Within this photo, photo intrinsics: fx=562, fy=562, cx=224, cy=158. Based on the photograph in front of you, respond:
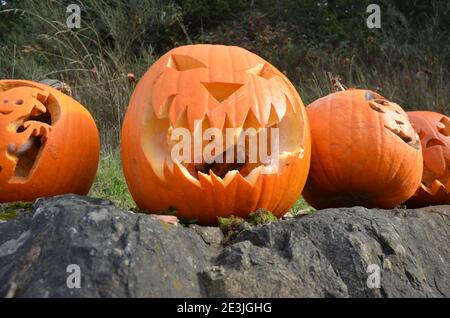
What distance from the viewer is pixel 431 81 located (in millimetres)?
6816

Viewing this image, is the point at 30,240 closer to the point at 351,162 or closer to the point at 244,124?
the point at 244,124

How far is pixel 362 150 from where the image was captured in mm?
2463

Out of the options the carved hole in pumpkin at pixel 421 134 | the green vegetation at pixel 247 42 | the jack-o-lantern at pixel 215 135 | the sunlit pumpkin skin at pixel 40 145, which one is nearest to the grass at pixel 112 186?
the green vegetation at pixel 247 42

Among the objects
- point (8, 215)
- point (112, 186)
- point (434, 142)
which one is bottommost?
point (112, 186)

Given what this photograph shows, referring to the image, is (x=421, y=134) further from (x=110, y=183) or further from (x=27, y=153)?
(x=110, y=183)

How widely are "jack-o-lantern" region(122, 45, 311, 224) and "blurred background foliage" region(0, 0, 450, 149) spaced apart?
3.08 m

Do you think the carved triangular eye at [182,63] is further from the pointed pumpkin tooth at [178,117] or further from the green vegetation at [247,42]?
the green vegetation at [247,42]

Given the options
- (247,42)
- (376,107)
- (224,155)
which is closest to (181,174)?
(224,155)

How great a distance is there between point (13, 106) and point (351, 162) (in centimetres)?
151

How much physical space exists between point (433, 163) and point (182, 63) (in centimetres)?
155

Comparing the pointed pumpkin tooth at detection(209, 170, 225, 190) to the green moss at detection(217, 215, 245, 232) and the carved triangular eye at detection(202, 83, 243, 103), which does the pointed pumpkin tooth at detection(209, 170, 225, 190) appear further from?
the carved triangular eye at detection(202, 83, 243, 103)

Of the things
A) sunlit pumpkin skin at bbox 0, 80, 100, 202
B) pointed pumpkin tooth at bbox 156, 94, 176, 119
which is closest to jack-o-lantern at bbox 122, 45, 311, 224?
pointed pumpkin tooth at bbox 156, 94, 176, 119

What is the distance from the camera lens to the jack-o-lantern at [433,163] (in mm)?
3008

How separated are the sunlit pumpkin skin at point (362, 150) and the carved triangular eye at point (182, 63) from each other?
667 millimetres
